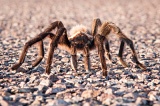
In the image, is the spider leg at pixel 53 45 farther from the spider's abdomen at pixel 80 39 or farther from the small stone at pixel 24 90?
the small stone at pixel 24 90

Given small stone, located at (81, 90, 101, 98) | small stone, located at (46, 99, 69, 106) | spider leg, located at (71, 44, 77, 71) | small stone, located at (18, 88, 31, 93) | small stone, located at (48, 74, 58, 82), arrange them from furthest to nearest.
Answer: spider leg, located at (71, 44, 77, 71), small stone, located at (48, 74, 58, 82), small stone, located at (18, 88, 31, 93), small stone, located at (81, 90, 101, 98), small stone, located at (46, 99, 69, 106)

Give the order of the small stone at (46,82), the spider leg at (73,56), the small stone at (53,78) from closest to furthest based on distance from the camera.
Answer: the small stone at (46,82)
the small stone at (53,78)
the spider leg at (73,56)

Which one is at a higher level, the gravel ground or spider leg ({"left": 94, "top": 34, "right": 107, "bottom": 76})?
spider leg ({"left": 94, "top": 34, "right": 107, "bottom": 76})

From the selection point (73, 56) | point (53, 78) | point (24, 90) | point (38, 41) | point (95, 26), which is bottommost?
point (24, 90)

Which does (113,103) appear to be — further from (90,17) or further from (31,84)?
(90,17)

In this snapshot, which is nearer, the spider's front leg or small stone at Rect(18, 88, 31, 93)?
small stone at Rect(18, 88, 31, 93)

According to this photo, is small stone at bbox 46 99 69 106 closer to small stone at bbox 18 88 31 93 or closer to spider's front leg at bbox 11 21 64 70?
small stone at bbox 18 88 31 93

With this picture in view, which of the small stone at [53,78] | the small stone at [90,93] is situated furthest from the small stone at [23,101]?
the small stone at [53,78]

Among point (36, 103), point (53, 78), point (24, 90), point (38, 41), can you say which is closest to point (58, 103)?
point (36, 103)

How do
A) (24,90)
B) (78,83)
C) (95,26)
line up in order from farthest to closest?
1. (95,26)
2. (78,83)
3. (24,90)

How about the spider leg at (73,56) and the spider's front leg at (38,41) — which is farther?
the spider leg at (73,56)

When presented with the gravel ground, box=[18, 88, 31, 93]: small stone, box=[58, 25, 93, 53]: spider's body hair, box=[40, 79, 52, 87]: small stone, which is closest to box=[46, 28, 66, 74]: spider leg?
the gravel ground

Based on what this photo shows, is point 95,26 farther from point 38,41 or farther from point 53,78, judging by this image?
point 53,78
